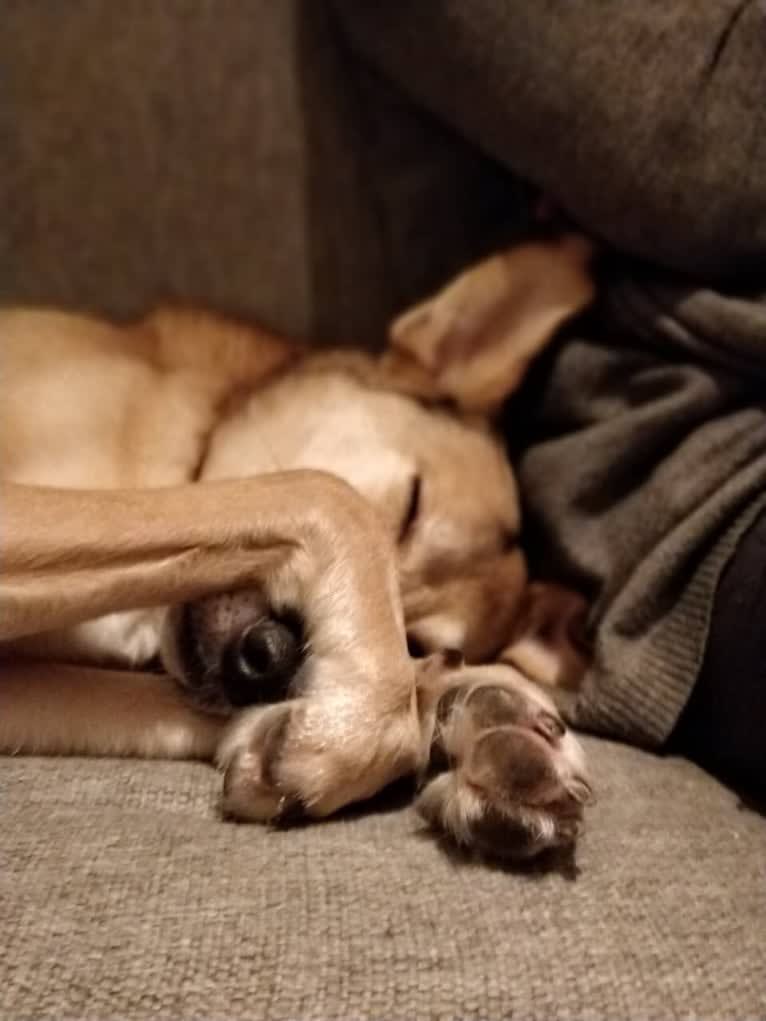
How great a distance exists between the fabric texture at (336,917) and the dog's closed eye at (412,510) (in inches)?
17.2

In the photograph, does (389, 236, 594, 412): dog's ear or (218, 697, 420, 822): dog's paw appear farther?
(389, 236, 594, 412): dog's ear

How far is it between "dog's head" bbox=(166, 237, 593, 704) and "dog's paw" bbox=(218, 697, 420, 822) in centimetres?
36

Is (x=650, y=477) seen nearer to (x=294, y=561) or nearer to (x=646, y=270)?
(x=646, y=270)

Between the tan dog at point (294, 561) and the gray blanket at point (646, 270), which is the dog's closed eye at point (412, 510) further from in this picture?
the gray blanket at point (646, 270)

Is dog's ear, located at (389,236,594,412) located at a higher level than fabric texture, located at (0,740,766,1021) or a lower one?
higher

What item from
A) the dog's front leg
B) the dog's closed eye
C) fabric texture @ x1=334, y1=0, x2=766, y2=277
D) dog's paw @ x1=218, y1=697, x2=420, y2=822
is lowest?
the dog's closed eye

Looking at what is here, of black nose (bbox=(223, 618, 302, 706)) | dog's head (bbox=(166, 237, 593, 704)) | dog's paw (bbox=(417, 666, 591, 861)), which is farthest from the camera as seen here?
dog's head (bbox=(166, 237, 593, 704))

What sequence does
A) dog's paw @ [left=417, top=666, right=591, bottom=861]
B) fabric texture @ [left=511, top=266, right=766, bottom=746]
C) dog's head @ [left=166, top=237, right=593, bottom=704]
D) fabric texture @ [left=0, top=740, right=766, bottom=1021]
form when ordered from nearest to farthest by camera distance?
1. fabric texture @ [left=0, top=740, right=766, bottom=1021]
2. dog's paw @ [left=417, top=666, right=591, bottom=861]
3. fabric texture @ [left=511, top=266, right=766, bottom=746]
4. dog's head @ [left=166, top=237, right=593, bottom=704]

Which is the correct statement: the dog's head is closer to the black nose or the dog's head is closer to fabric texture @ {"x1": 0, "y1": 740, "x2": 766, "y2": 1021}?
the black nose

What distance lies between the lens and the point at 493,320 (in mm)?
1546

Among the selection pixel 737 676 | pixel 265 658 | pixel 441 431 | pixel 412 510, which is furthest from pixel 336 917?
pixel 441 431

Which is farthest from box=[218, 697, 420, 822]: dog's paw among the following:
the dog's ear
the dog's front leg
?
the dog's ear

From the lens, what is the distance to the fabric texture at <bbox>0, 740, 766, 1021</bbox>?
2.43ft

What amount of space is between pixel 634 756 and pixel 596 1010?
18.9 inches
